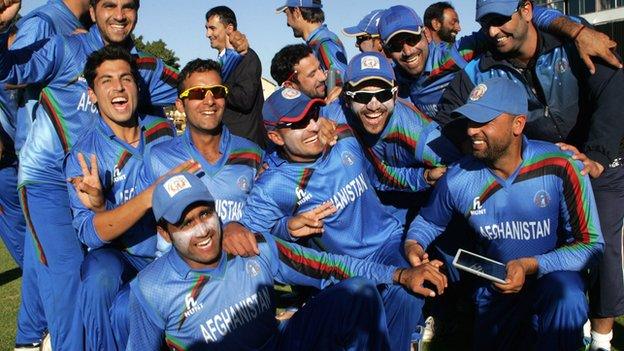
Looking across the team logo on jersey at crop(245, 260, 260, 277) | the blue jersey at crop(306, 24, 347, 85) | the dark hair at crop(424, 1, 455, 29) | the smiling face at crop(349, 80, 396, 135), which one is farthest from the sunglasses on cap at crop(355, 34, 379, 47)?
the team logo on jersey at crop(245, 260, 260, 277)

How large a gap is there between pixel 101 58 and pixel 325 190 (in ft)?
6.36

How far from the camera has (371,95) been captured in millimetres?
4969

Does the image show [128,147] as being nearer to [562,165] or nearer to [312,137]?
[312,137]

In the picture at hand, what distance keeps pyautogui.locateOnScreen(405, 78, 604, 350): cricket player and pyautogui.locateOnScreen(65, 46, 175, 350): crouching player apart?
198 cm

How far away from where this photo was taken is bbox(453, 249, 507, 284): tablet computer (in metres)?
4.04

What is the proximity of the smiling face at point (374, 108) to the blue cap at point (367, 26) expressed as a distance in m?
2.48

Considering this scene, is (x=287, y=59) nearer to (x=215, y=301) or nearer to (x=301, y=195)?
(x=301, y=195)

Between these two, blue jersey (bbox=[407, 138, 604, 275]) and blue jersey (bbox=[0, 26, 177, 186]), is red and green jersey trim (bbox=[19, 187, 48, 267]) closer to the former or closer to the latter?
blue jersey (bbox=[0, 26, 177, 186])

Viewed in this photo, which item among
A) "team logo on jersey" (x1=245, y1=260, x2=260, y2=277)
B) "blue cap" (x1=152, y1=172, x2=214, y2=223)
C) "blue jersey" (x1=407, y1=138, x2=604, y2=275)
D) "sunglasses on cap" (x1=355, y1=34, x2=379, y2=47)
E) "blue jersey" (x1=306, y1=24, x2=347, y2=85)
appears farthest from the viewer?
"sunglasses on cap" (x1=355, y1=34, x2=379, y2=47)

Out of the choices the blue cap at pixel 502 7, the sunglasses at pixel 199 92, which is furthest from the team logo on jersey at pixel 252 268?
the blue cap at pixel 502 7

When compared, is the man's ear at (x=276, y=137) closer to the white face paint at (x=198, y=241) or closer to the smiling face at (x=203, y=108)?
the smiling face at (x=203, y=108)

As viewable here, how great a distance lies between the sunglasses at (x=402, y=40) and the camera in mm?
5363

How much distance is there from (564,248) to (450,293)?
188cm

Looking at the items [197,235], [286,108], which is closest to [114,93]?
[286,108]
